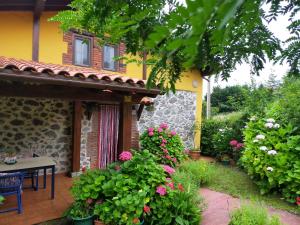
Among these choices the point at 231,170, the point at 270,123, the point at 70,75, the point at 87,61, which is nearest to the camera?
the point at 70,75

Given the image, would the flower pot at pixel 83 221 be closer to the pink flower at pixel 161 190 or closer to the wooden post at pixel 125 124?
the pink flower at pixel 161 190

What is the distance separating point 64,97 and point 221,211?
11.7 ft

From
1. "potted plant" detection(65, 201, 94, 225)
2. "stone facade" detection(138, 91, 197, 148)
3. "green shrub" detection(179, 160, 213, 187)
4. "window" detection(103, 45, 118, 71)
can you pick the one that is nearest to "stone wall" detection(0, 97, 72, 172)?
"window" detection(103, 45, 118, 71)

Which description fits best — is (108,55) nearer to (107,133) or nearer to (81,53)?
(81,53)

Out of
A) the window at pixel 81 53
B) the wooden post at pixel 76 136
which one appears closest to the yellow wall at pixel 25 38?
the window at pixel 81 53

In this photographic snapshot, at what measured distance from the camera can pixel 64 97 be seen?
165 inches

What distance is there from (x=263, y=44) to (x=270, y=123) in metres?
5.80

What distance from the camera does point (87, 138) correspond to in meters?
7.16

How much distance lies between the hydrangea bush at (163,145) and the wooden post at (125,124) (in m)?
2.67

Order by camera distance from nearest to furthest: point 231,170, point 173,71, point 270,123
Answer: point 173,71 < point 270,123 < point 231,170

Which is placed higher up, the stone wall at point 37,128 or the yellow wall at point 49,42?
the yellow wall at point 49,42

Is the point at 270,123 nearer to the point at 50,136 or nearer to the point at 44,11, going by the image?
the point at 50,136

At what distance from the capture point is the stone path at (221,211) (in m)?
4.56

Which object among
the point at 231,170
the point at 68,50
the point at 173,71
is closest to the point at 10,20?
the point at 68,50
